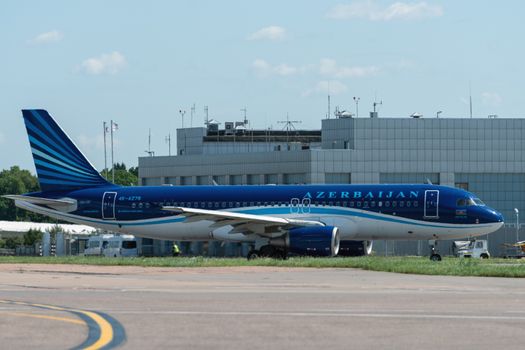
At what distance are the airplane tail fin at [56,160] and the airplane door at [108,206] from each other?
1.47 meters

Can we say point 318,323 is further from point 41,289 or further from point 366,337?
point 41,289

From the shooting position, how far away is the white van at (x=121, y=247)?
82000 millimetres

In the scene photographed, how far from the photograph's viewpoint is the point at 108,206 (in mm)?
57938

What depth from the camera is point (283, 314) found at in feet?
70.0

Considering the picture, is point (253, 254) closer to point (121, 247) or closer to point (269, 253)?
point (269, 253)

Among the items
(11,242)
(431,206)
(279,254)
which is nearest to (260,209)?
(279,254)

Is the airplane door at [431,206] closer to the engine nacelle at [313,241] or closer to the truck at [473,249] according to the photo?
the engine nacelle at [313,241]

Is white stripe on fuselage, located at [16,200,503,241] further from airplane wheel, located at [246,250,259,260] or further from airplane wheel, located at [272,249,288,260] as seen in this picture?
airplane wheel, located at [272,249,288,260]

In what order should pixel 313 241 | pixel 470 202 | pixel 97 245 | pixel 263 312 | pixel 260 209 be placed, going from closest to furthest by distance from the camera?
pixel 263 312 → pixel 313 241 → pixel 470 202 → pixel 260 209 → pixel 97 245

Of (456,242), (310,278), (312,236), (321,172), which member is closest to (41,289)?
(310,278)

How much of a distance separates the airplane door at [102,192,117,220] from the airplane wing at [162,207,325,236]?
227 inches

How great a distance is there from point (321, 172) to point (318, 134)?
45504mm

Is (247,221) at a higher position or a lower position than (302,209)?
lower

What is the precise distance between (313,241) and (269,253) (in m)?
2.78
